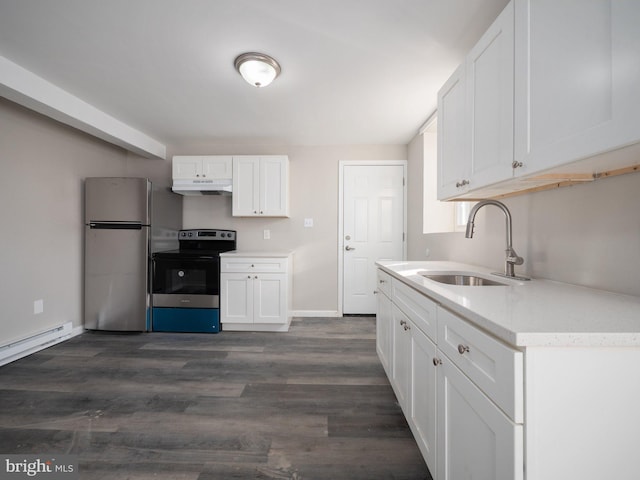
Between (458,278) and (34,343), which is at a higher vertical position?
(458,278)

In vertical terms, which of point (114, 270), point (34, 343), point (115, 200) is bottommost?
point (34, 343)

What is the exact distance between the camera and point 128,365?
2.19m

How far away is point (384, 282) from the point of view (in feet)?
6.28

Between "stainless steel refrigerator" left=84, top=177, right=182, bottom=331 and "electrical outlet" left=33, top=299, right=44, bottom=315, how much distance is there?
0.39 metres

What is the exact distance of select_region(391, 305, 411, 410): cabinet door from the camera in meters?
1.38

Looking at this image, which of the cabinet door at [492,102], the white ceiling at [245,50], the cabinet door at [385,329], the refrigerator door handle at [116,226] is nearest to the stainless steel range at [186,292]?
the refrigerator door handle at [116,226]

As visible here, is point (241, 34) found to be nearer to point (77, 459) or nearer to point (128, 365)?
point (77, 459)

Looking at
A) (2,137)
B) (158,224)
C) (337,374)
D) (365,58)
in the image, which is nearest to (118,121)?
(2,137)

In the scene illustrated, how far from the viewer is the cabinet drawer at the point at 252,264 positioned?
294 centimetres

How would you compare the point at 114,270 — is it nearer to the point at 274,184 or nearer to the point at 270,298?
the point at 270,298

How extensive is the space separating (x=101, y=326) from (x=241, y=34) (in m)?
3.21

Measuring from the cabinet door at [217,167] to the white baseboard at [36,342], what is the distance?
7.14 ft

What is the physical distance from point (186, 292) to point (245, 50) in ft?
8.04

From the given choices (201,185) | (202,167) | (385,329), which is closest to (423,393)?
(385,329)
